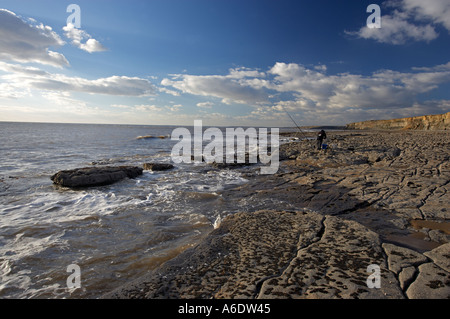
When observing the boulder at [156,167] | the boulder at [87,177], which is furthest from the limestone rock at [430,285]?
the boulder at [156,167]

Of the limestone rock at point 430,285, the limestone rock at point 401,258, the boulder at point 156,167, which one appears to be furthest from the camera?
the boulder at point 156,167

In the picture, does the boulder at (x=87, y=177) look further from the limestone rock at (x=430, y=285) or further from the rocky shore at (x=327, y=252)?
→ the limestone rock at (x=430, y=285)

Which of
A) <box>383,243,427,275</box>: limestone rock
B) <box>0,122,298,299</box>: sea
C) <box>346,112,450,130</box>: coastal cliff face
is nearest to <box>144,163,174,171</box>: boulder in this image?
<box>0,122,298,299</box>: sea

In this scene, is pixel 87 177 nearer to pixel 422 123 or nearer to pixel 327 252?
pixel 327 252

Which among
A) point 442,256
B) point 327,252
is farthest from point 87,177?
point 442,256

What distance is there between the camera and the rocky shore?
8.34 ft

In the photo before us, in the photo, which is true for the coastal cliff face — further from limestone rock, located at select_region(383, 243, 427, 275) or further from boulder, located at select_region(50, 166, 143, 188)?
boulder, located at select_region(50, 166, 143, 188)

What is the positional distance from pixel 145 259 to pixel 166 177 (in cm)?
710

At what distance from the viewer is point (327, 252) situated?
326 centimetres

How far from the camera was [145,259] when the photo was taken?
12.7 ft

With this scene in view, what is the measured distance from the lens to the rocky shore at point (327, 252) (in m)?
2.54

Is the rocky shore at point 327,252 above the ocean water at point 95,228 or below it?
above
